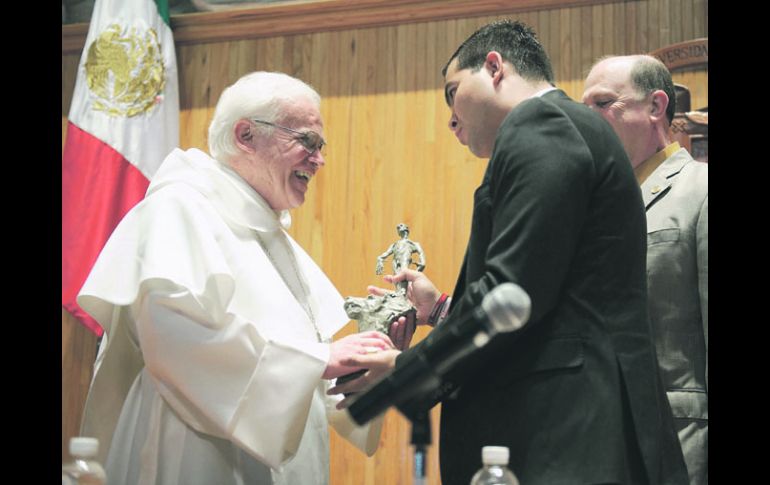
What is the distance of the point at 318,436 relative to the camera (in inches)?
129

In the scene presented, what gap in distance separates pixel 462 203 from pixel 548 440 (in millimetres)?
3108

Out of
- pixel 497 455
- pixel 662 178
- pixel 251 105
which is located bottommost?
pixel 497 455

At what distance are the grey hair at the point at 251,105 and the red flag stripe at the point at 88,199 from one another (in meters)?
2.23

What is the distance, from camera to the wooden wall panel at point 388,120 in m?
5.21

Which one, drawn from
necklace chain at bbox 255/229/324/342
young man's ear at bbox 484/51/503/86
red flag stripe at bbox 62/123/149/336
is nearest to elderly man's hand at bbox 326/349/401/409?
necklace chain at bbox 255/229/324/342

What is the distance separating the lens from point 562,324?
7.57ft

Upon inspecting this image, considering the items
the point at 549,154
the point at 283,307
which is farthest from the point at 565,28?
the point at 549,154

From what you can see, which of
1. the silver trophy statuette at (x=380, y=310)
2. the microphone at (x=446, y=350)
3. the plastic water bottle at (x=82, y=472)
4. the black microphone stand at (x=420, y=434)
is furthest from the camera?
the silver trophy statuette at (x=380, y=310)

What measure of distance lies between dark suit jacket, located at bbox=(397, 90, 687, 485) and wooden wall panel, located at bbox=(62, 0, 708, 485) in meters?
2.83

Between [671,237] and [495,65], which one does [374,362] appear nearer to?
[495,65]

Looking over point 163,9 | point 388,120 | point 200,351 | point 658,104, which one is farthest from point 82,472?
point 163,9

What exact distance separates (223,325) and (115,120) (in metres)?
3.11

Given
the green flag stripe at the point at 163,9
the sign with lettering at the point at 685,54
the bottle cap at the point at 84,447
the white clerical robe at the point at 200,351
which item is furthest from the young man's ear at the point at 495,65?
the green flag stripe at the point at 163,9

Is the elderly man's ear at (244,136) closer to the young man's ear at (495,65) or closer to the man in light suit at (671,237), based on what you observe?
the young man's ear at (495,65)
